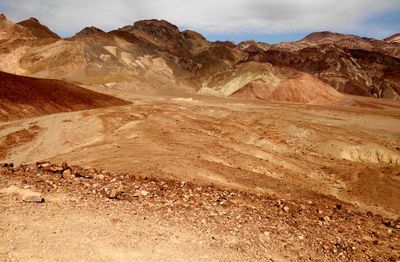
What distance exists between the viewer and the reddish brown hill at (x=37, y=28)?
119438mm

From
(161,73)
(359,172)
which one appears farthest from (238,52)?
(359,172)

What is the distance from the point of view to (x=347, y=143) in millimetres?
27188

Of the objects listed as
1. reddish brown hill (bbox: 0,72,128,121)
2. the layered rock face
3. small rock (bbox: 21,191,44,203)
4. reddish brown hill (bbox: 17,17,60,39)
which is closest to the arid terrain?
small rock (bbox: 21,191,44,203)

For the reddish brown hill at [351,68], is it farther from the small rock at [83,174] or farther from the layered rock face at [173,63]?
the small rock at [83,174]

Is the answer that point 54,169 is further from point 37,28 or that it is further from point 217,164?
point 37,28

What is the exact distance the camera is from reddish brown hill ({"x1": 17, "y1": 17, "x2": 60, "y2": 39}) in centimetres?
11944

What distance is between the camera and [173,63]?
110625 mm

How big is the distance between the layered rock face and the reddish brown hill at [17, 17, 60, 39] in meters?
0.41

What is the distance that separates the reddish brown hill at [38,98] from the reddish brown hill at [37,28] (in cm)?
7974

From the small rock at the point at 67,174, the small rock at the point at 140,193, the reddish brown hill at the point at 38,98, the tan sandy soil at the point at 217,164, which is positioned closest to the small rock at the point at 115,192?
the small rock at the point at 140,193

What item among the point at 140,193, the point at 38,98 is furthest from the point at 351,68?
the point at 140,193

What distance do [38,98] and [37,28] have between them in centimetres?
9582

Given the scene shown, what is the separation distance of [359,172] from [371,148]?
464 centimetres

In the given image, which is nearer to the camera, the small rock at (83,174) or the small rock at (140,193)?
the small rock at (140,193)
